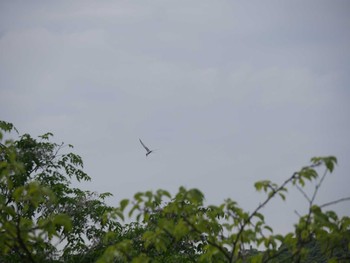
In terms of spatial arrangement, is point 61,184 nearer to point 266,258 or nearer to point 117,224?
point 117,224

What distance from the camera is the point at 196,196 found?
145 inches

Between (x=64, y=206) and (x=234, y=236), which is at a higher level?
(x=64, y=206)

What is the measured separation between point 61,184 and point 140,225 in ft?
7.75

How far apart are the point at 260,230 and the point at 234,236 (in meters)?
0.32

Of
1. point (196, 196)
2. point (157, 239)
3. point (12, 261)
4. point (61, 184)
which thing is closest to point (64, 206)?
point (61, 184)

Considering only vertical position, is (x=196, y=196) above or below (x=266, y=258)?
above

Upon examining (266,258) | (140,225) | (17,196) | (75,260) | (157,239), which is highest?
(140,225)

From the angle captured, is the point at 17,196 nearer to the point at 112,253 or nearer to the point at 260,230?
the point at 112,253

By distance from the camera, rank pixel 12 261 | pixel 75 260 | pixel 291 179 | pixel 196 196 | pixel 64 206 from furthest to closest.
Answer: pixel 64 206
pixel 75 260
pixel 12 261
pixel 291 179
pixel 196 196

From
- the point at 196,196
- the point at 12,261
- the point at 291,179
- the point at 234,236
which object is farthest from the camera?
the point at 12,261

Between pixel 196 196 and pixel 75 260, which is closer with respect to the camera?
pixel 196 196

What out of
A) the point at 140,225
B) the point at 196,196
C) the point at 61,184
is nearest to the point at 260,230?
the point at 196,196

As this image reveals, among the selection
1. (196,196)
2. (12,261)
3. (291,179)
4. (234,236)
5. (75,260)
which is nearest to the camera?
(196,196)

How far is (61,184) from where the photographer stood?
11.1 meters
